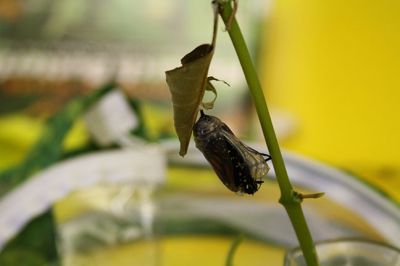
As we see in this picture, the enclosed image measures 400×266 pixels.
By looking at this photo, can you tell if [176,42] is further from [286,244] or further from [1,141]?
[286,244]

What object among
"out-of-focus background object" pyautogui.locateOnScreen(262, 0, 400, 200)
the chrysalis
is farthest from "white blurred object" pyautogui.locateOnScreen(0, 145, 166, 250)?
"out-of-focus background object" pyautogui.locateOnScreen(262, 0, 400, 200)

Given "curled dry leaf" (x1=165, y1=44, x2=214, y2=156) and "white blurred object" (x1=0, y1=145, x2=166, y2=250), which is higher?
"curled dry leaf" (x1=165, y1=44, x2=214, y2=156)

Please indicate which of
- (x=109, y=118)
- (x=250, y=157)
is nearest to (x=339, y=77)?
(x=109, y=118)

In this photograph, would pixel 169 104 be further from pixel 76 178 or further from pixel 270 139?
pixel 270 139

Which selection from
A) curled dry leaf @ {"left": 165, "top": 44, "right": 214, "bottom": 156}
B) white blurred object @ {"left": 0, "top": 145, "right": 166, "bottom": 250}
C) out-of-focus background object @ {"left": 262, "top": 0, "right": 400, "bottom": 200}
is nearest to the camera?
curled dry leaf @ {"left": 165, "top": 44, "right": 214, "bottom": 156}

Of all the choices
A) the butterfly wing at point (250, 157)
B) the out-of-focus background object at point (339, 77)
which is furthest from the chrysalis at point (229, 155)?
the out-of-focus background object at point (339, 77)

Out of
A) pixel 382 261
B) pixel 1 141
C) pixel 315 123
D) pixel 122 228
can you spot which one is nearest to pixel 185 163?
pixel 122 228

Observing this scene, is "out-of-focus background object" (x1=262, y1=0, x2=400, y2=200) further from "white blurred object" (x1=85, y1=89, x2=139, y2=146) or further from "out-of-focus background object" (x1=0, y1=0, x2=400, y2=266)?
"white blurred object" (x1=85, y1=89, x2=139, y2=146)

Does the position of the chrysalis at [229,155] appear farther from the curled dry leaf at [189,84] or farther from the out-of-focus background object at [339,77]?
the out-of-focus background object at [339,77]
